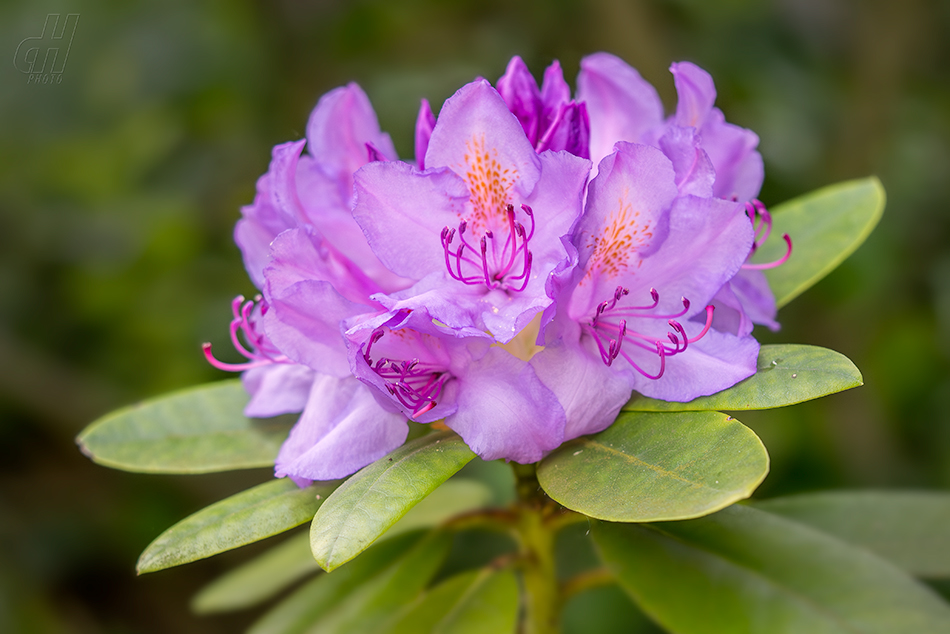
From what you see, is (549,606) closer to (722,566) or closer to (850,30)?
(722,566)

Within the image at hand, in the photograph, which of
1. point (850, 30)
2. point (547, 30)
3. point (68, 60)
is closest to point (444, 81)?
point (547, 30)

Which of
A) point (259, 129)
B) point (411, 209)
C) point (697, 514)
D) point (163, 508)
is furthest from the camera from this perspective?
point (259, 129)

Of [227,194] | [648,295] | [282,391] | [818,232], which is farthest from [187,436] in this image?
[227,194]

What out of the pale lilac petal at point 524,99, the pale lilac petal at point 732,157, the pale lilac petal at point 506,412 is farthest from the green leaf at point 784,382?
the pale lilac petal at point 524,99

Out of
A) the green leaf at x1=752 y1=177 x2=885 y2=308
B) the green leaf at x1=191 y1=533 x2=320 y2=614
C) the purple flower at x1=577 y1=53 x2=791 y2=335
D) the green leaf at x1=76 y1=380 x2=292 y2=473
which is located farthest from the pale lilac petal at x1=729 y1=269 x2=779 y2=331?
the green leaf at x1=191 y1=533 x2=320 y2=614

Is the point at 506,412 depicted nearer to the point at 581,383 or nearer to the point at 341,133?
the point at 581,383

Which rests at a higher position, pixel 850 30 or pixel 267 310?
pixel 850 30

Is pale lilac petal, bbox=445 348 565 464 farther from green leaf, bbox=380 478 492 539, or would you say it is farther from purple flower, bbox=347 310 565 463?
green leaf, bbox=380 478 492 539
